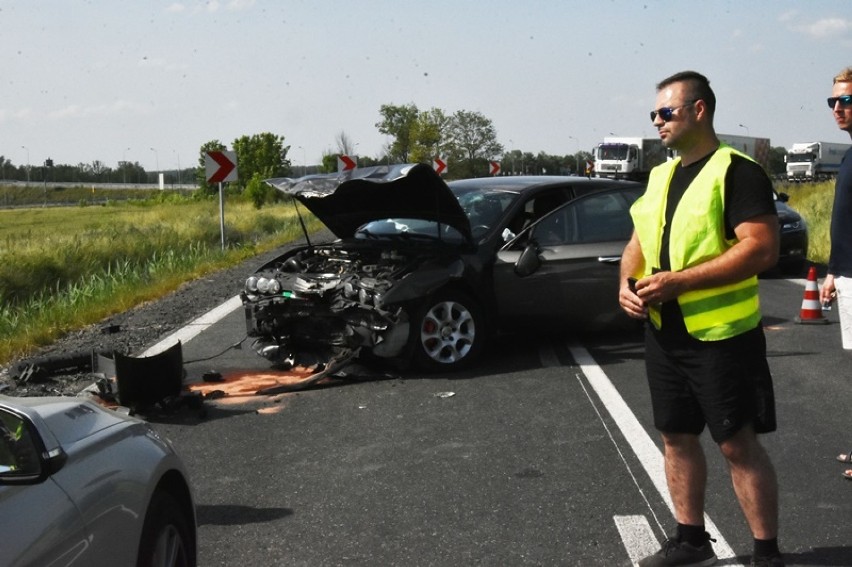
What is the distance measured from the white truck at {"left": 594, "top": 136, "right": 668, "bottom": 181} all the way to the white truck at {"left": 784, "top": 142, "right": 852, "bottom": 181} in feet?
75.0

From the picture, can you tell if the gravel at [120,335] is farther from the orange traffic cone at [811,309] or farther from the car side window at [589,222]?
the orange traffic cone at [811,309]

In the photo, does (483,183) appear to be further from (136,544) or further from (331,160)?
(331,160)

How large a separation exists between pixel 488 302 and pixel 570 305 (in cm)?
83

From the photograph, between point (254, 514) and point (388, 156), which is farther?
point (388, 156)

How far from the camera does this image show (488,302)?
31.4ft

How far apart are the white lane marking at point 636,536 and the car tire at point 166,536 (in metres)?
1.88

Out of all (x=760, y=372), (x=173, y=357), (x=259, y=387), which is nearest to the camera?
(x=760, y=372)

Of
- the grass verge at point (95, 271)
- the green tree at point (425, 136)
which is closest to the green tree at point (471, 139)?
the green tree at point (425, 136)

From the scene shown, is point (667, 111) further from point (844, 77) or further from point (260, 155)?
point (260, 155)

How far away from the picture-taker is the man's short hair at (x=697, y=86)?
445 cm

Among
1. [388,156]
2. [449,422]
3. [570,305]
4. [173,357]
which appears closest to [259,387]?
[173,357]

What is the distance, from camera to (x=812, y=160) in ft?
268

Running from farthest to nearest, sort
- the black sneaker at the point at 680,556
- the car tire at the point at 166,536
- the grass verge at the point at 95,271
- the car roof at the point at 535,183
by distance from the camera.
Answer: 1. the grass verge at the point at 95,271
2. the car roof at the point at 535,183
3. the black sneaker at the point at 680,556
4. the car tire at the point at 166,536

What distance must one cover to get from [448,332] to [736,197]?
5090 mm
